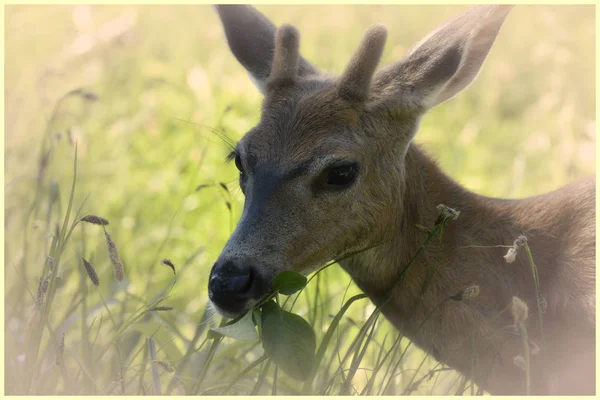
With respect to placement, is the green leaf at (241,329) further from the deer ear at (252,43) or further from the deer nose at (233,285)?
the deer ear at (252,43)

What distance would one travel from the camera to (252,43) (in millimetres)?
5223

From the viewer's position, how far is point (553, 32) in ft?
32.4

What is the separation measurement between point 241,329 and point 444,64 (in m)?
1.72

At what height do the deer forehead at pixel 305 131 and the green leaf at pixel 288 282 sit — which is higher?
the deer forehead at pixel 305 131

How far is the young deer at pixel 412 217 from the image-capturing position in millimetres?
4145

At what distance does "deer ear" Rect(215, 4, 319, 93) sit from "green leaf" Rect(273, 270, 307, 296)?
1.66 metres

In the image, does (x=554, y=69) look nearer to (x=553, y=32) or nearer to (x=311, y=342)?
(x=553, y=32)

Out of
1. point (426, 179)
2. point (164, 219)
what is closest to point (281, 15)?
point (164, 219)

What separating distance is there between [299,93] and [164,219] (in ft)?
9.49

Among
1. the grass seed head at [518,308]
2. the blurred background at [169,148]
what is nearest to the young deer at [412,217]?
the blurred background at [169,148]

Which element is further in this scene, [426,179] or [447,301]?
[426,179]

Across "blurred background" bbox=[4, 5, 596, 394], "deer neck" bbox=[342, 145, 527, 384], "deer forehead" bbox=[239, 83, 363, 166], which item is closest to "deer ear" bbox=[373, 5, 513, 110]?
"deer forehead" bbox=[239, 83, 363, 166]

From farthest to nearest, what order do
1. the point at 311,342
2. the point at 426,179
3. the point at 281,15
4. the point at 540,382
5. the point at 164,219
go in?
the point at 281,15
the point at 164,219
the point at 426,179
the point at 540,382
the point at 311,342

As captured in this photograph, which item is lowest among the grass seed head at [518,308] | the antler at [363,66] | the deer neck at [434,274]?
the grass seed head at [518,308]
